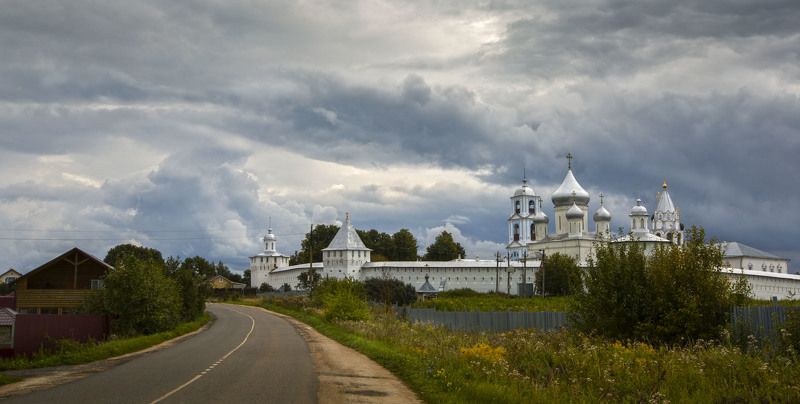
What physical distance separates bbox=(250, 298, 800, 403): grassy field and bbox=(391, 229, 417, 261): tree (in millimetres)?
121498

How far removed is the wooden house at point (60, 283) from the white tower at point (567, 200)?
9584cm

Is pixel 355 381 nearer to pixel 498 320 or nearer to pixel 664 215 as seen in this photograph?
pixel 498 320

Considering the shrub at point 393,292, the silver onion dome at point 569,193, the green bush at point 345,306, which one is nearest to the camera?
the green bush at point 345,306

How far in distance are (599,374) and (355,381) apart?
552 cm

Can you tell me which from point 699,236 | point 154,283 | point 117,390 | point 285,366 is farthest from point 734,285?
point 154,283

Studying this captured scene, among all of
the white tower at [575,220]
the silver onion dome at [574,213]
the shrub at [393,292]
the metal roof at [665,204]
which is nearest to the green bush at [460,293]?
the shrub at [393,292]

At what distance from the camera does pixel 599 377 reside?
1495cm

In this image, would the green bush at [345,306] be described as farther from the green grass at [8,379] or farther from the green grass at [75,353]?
the green grass at [8,379]

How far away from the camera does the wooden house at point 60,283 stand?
1923 inches

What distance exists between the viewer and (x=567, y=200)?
138 meters

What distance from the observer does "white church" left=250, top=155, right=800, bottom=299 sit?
10794 cm

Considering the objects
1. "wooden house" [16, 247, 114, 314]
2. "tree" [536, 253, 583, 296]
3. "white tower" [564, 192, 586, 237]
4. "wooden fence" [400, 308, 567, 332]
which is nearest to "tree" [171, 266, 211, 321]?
"wooden house" [16, 247, 114, 314]

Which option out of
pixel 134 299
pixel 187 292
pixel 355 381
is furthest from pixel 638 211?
pixel 355 381

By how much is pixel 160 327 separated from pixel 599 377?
26.6 meters
